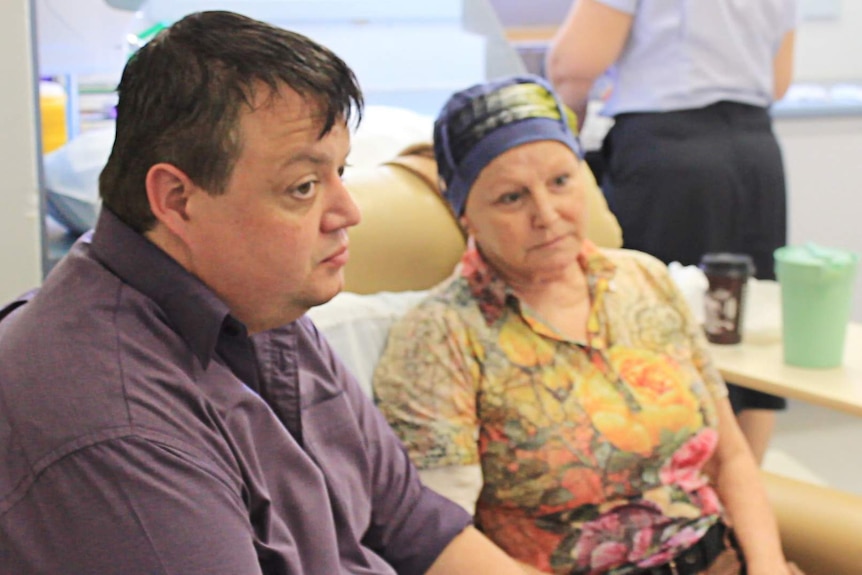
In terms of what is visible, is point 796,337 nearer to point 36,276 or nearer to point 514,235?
point 514,235

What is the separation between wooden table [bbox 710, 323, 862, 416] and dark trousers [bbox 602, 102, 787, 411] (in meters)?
0.42

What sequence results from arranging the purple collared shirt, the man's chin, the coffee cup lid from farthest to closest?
the coffee cup lid, the man's chin, the purple collared shirt

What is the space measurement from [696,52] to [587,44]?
251mm

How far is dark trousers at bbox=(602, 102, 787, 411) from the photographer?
238 centimetres

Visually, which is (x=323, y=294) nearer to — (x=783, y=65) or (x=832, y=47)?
(x=783, y=65)

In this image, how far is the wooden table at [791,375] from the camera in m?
1.70

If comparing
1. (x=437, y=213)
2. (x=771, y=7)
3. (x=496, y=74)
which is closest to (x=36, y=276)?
(x=437, y=213)

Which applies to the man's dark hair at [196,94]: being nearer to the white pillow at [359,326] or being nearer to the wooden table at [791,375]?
the white pillow at [359,326]

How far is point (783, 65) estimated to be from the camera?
8.47ft

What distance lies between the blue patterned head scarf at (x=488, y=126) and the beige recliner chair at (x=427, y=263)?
0.31 feet

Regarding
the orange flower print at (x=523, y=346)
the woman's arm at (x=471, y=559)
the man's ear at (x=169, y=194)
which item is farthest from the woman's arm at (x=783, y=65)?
the man's ear at (x=169, y=194)

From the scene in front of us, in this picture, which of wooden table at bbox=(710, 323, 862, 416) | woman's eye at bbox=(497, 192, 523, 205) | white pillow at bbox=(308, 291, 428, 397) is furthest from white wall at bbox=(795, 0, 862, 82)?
white pillow at bbox=(308, 291, 428, 397)

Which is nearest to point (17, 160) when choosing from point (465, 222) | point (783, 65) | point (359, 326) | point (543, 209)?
point (359, 326)

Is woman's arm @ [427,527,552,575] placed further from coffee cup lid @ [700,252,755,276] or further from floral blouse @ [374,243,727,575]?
coffee cup lid @ [700,252,755,276]
